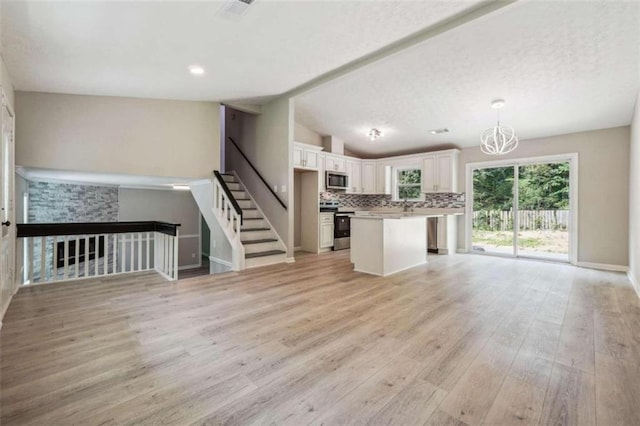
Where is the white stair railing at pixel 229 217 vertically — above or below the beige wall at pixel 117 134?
below

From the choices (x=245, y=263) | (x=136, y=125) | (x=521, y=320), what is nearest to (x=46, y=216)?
(x=136, y=125)

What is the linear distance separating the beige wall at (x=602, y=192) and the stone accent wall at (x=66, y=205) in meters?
9.50

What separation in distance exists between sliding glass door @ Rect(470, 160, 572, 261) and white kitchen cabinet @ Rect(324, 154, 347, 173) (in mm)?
2991

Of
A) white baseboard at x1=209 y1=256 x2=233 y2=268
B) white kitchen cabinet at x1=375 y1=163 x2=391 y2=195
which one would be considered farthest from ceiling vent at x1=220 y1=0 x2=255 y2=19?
white kitchen cabinet at x1=375 y1=163 x2=391 y2=195

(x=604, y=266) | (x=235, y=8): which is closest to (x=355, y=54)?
(x=235, y=8)

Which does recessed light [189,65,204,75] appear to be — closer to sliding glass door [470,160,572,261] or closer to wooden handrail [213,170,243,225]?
wooden handrail [213,170,243,225]

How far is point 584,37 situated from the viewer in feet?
9.99

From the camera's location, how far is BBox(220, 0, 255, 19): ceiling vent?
2492mm

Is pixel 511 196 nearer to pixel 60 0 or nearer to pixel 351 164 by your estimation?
pixel 351 164

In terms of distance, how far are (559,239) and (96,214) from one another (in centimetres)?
1006

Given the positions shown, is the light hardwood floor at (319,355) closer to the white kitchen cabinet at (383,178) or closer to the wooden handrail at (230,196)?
the wooden handrail at (230,196)

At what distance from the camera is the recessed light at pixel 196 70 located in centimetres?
360

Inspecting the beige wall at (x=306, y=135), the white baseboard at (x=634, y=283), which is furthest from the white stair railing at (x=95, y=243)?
the white baseboard at (x=634, y=283)

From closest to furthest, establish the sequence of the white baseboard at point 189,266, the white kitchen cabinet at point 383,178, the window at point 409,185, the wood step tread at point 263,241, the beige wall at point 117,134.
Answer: the beige wall at point 117,134 → the wood step tread at point 263,241 → the window at point 409,185 → the white kitchen cabinet at point 383,178 → the white baseboard at point 189,266
